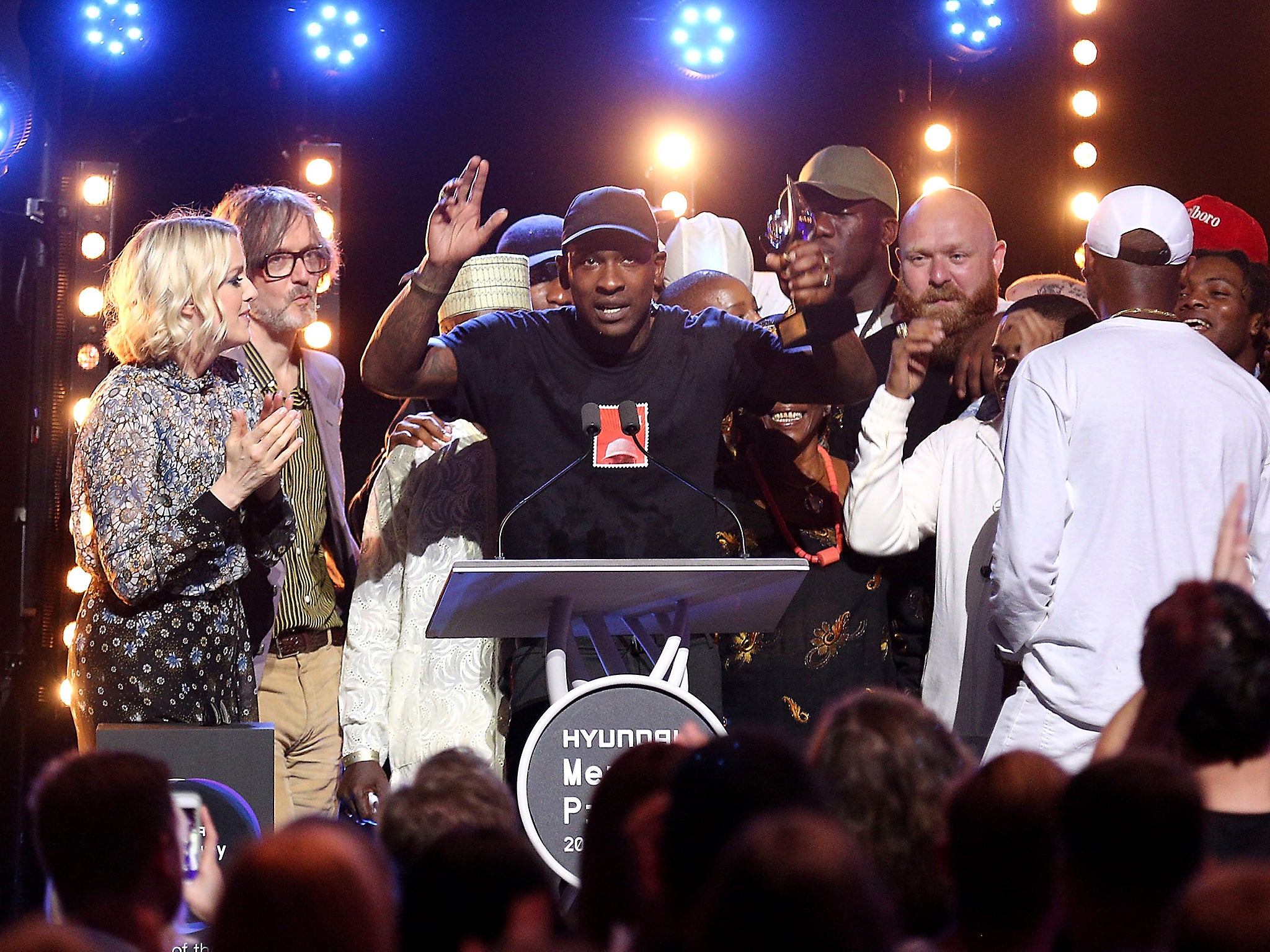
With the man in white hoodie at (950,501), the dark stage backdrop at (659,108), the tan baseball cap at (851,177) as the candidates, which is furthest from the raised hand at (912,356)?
the dark stage backdrop at (659,108)

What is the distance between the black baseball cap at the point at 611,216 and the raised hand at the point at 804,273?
0.47 m

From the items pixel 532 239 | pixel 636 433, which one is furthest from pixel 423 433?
pixel 532 239

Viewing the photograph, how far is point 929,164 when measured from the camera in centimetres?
767

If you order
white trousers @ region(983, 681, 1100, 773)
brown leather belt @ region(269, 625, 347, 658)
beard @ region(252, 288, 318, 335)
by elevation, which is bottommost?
white trousers @ region(983, 681, 1100, 773)

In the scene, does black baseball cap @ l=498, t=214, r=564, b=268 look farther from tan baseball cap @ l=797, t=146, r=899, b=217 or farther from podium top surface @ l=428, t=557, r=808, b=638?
podium top surface @ l=428, t=557, r=808, b=638

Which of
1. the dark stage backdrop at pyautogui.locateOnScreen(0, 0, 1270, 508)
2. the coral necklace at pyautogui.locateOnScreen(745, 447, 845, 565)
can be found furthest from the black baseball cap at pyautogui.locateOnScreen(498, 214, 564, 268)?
the dark stage backdrop at pyautogui.locateOnScreen(0, 0, 1270, 508)

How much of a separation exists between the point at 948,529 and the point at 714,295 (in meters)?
1.32

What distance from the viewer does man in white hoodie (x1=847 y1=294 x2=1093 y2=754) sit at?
407 cm

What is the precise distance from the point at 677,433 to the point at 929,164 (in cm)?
411

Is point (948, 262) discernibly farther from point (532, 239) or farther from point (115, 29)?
point (115, 29)

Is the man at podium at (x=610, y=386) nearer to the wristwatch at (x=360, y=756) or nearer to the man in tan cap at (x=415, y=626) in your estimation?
the man in tan cap at (x=415, y=626)

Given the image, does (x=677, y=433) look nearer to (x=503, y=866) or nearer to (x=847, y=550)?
(x=847, y=550)

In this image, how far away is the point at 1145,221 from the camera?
3.79 metres

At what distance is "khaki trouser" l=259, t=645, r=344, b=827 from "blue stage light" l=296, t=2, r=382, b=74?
Answer: 3.45 meters
